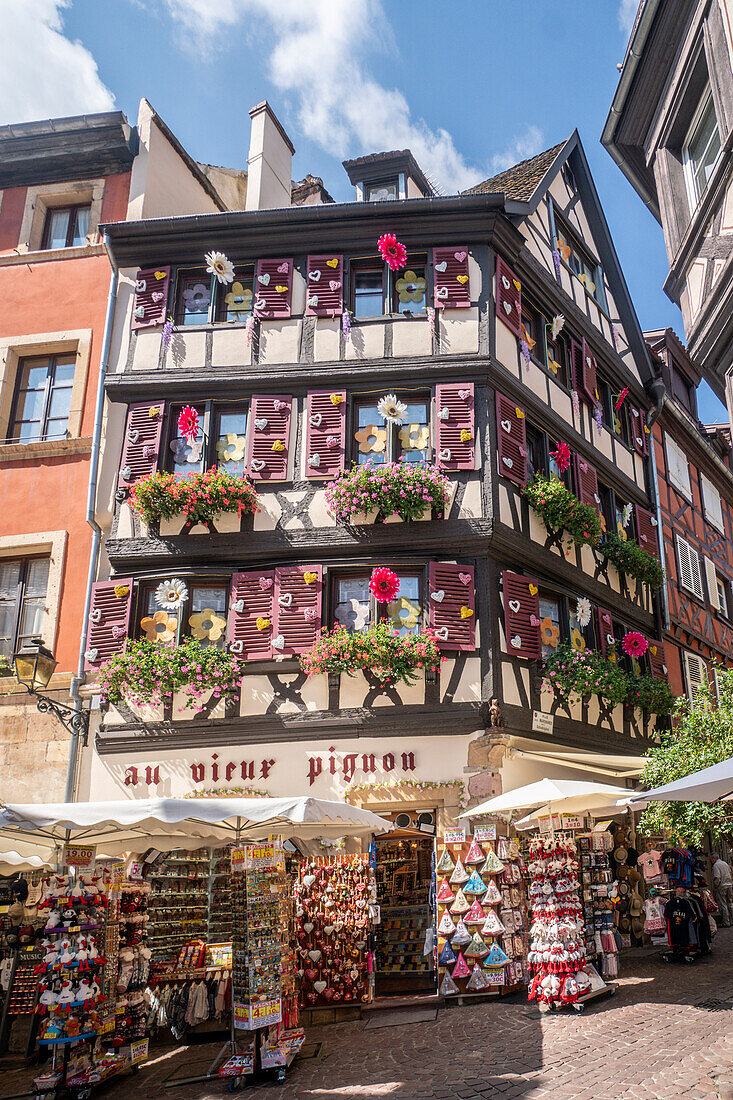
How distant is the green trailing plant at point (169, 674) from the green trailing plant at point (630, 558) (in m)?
6.63

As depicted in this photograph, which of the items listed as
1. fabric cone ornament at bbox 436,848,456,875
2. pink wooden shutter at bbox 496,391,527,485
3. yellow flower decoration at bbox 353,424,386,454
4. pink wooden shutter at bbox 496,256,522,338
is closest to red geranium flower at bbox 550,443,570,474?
pink wooden shutter at bbox 496,391,527,485

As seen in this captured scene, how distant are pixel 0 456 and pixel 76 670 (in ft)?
11.5

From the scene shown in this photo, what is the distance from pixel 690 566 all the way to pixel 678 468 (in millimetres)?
2147

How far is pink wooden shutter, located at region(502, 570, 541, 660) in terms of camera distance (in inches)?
466

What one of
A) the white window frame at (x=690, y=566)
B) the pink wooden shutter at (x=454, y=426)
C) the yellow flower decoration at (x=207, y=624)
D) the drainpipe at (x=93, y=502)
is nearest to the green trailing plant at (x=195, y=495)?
the drainpipe at (x=93, y=502)

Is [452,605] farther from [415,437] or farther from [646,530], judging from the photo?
[646,530]

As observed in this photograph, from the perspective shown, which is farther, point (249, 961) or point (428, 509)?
point (428, 509)

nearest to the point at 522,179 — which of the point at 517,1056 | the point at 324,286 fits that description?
the point at 324,286

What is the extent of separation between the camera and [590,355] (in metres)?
15.9

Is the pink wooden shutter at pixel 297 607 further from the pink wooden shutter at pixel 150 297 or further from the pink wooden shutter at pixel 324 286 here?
the pink wooden shutter at pixel 150 297

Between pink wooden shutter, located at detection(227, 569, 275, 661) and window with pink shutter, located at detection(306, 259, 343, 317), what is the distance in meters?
3.97

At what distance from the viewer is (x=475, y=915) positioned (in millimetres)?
10156

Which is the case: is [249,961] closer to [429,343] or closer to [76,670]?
[76,670]

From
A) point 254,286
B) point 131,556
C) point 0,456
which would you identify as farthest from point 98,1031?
point 254,286
